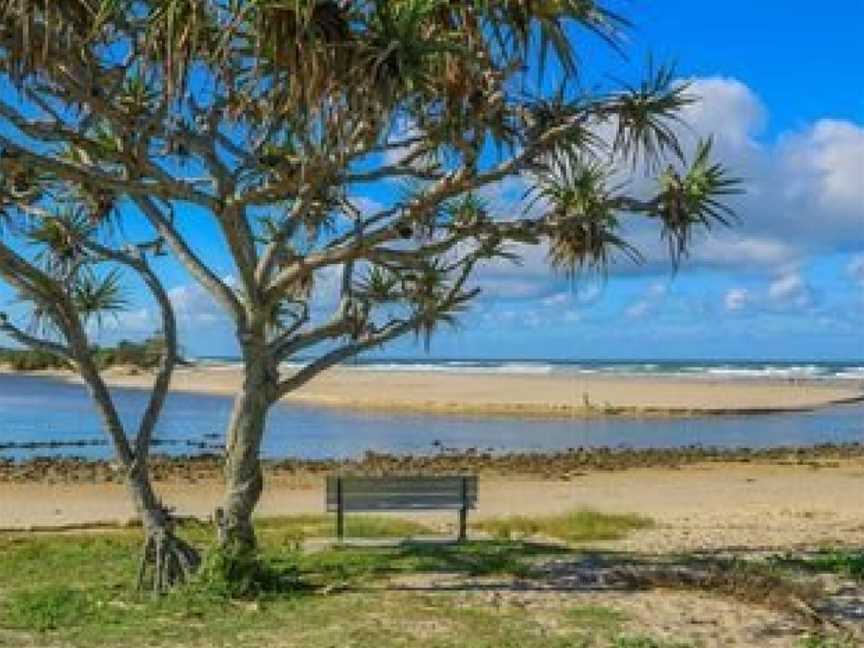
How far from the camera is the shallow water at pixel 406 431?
111 ft

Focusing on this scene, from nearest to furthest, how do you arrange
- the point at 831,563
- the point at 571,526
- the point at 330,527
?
the point at 831,563 → the point at 330,527 → the point at 571,526

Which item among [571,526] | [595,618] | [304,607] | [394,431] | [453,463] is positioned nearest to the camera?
[595,618]

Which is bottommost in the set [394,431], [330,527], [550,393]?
[330,527]

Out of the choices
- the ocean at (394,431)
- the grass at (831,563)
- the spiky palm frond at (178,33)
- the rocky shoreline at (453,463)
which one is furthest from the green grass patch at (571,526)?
the ocean at (394,431)

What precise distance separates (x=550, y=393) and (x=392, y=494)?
44853 mm

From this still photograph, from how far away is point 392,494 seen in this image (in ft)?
45.8

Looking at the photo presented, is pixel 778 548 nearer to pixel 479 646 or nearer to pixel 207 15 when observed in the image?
pixel 479 646

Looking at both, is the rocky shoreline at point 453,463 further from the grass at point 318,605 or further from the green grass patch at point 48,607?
the green grass patch at point 48,607

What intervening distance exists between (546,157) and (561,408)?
3863 cm

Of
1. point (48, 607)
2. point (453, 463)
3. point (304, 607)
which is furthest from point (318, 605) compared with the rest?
point (453, 463)

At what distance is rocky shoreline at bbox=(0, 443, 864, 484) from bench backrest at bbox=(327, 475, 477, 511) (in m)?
11.2

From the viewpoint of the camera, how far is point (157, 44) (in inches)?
339

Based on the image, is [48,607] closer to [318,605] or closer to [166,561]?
[166,561]

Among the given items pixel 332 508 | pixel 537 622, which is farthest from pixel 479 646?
pixel 332 508
